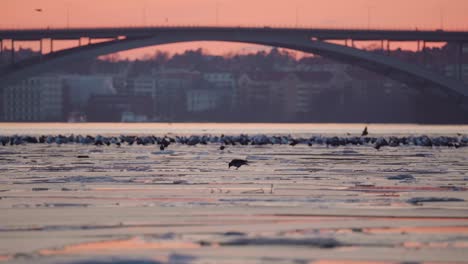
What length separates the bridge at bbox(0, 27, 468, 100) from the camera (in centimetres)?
8494

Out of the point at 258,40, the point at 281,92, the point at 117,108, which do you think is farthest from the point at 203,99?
the point at 258,40

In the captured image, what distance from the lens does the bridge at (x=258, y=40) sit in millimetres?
84938

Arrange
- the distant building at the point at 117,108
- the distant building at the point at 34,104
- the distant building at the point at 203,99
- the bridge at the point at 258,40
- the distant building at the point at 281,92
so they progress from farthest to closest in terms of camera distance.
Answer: the distant building at the point at 34,104 < the distant building at the point at 203,99 < the distant building at the point at 281,92 < the distant building at the point at 117,108 < the bridge at the point at 258,40

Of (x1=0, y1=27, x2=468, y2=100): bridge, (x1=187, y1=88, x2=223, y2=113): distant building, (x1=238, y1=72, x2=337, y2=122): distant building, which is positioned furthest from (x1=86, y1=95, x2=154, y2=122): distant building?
(x1=0, y1=27, x2=468, y2=100): bridge

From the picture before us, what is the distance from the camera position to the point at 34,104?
19762cm

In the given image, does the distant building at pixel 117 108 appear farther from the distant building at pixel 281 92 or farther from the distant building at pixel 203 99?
the distant building at pixel 281 92

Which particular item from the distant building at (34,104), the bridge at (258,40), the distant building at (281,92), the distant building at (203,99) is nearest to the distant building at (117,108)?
the distant building at (34,104)

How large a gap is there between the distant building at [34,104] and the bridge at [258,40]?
90.7 m

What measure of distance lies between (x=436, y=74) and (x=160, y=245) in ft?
242

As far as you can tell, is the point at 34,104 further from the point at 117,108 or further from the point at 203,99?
the point at 203,99

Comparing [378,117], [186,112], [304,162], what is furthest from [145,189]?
[186,112]

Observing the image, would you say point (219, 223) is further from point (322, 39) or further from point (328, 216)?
point (322, 39)

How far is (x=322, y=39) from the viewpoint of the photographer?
89062mm

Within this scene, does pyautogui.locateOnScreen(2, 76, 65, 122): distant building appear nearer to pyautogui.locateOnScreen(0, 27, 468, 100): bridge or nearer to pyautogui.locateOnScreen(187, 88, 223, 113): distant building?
pyautogui.locateOnScreen(187, 88, 223, 113): distant building
